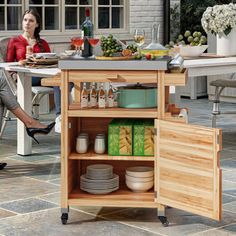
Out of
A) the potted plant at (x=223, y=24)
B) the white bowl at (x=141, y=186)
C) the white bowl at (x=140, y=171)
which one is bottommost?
the white bowl at (x=141, y=186)

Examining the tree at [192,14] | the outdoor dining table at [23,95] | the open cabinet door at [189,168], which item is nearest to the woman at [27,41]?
the outdoor dining table at [23,95]

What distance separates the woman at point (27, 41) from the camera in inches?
276

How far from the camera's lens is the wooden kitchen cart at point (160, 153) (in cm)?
393

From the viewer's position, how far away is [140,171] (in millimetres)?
4414

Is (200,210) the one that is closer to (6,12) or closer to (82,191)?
(82,191)

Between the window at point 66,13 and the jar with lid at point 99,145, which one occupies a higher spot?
the window at point 66,13

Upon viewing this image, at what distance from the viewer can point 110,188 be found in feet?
14.4

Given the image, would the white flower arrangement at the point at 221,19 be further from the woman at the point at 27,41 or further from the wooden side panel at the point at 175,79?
the wooden side panel at the point at 175,79

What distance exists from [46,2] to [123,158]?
5334 mm

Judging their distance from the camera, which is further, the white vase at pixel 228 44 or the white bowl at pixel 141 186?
the white vase at pixel 228 44

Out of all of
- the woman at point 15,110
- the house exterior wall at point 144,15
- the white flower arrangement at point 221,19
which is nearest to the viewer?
the woman at point 15,110

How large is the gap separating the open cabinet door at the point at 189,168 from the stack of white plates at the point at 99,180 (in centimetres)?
32

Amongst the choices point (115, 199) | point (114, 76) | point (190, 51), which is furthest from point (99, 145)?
point (190, 51)

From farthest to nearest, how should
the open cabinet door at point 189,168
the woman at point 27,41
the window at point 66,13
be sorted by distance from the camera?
the window at point 66,13 → the woman at point 27,41 → the open cabinet door at point 189,168
